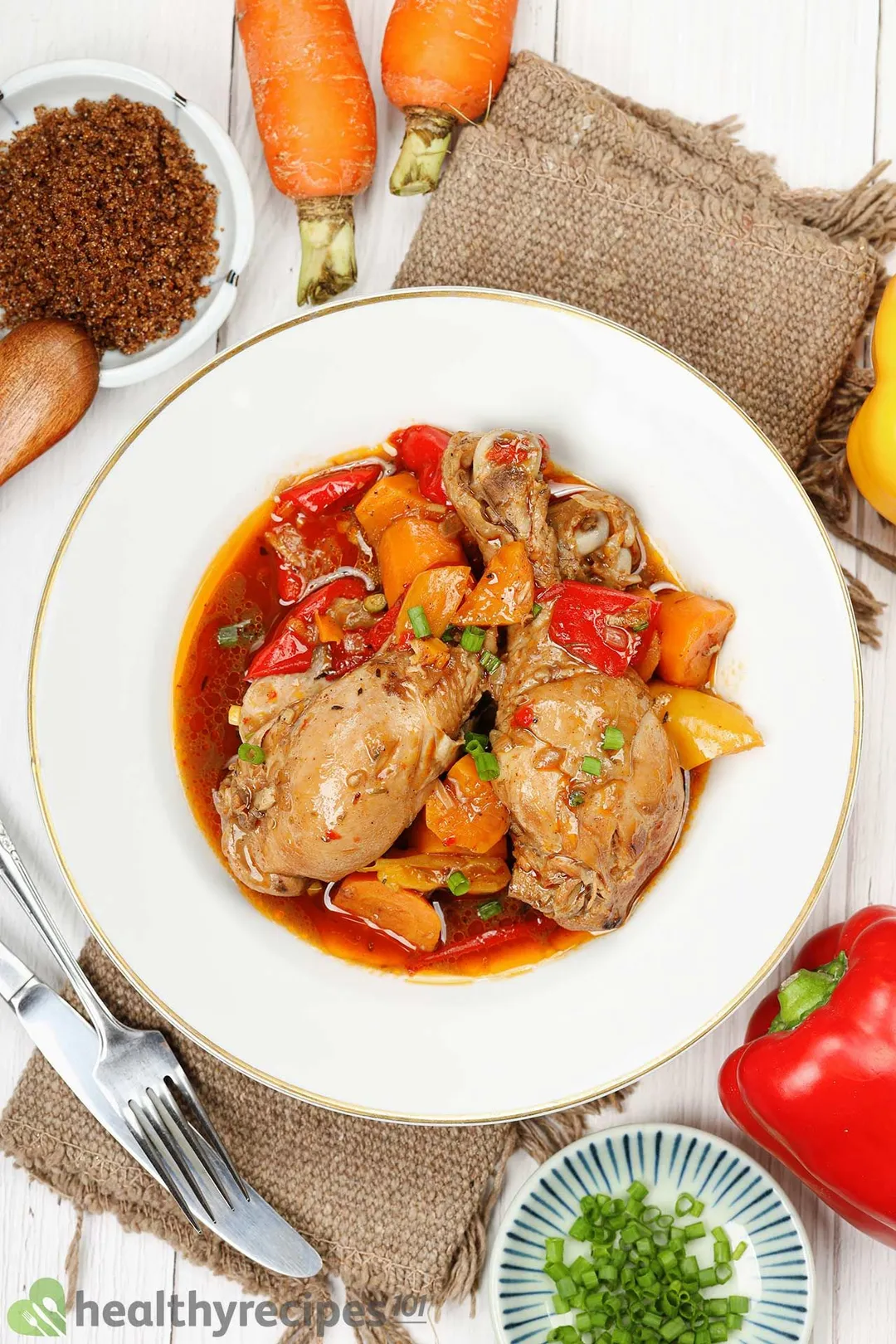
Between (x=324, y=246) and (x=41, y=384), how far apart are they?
98 cm

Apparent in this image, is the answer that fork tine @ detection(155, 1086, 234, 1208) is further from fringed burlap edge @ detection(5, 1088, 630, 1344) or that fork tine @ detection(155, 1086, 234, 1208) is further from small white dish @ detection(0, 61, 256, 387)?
small white dish @ detection(0, 61, 256, 387)

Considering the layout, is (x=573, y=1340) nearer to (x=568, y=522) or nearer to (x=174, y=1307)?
(x=174, y=1307)

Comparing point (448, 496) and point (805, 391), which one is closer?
point (448, 496)

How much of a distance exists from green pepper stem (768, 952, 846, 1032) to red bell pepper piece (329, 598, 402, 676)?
5.34 ft

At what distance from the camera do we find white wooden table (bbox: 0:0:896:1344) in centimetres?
354

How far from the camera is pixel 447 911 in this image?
3.36 m

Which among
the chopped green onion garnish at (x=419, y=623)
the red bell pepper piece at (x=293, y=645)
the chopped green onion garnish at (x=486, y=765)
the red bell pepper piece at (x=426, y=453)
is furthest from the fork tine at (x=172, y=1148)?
the red bell pepper piece at (x=426, y=453)

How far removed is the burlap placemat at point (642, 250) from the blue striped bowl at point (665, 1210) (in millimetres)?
2221

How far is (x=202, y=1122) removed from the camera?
3.41m

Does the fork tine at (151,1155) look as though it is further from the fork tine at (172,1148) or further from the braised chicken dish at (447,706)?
the braised chicken dish at (447,706)

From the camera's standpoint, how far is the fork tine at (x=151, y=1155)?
334cm

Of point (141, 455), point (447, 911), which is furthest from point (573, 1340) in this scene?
point (141, 455)

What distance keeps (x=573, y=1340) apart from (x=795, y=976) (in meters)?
1.32

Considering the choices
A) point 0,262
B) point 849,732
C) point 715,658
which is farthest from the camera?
point 0,262
